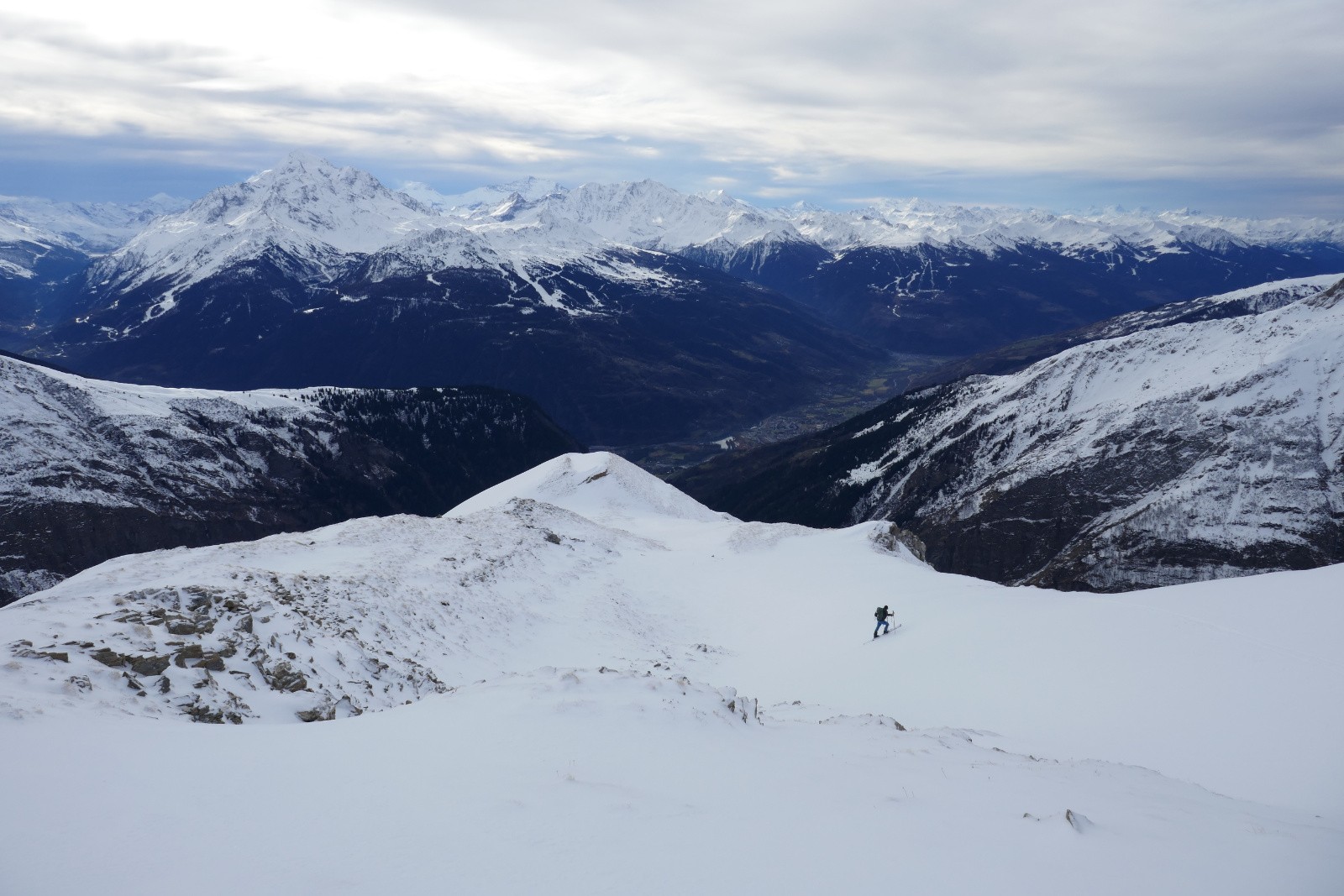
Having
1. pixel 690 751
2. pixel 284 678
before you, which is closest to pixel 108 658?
pixel 284 678

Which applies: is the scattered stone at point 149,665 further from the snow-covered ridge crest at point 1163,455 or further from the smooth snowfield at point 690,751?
the snow-covered ridge crest at point 1163,455

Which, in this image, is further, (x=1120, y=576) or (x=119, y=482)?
(x=119, y=482)

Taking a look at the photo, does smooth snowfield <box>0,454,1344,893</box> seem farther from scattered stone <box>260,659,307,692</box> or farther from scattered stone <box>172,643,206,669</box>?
scattered stone <box>260,659,307,692</box>

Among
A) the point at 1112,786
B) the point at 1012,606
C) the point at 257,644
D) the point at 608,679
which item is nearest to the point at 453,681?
the point at 257,644

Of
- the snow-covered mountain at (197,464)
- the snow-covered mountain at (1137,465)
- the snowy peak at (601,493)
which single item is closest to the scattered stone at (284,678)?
the snowy peak at (601,493)

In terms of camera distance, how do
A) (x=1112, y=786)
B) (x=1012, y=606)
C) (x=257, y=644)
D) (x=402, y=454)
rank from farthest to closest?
(x=402, y=454)
(x=1012, y=606)
(x=257, y=644)
(x=1112, y=786)

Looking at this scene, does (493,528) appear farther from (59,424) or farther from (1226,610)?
(59,424)

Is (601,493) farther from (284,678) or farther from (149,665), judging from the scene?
(149,665)
